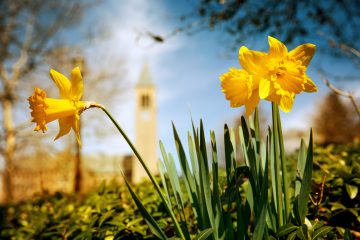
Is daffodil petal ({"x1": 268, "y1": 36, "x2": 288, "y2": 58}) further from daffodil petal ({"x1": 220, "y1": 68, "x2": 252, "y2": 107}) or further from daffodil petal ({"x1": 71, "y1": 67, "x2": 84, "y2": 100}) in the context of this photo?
daffodil petal ({"x1": 71, "y1": 67, "x2": 84, "y2": 100})

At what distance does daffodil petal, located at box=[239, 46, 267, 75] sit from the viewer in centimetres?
108

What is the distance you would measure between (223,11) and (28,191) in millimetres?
9471

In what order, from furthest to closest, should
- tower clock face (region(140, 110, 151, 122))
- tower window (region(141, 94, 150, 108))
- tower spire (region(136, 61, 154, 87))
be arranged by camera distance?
tower spire (region(136, 61, 154, 87)) < tower window (region(141, 94, 150, 108)) < tower clock face (region(140, 110, 151, 122))

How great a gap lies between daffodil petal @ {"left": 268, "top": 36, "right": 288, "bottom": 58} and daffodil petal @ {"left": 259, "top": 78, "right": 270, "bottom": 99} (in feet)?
0.31

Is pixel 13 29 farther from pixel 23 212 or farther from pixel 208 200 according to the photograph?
pixel 208 200

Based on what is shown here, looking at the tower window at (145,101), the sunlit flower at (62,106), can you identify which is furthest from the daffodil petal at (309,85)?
the tower window at (145,101)

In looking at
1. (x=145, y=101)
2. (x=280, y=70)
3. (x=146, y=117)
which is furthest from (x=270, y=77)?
(x=145, y=101)

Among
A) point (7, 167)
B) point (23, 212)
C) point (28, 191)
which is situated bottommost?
point (28, 191)

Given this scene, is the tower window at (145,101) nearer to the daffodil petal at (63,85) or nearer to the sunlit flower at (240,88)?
the daffodil petal at (63,85)

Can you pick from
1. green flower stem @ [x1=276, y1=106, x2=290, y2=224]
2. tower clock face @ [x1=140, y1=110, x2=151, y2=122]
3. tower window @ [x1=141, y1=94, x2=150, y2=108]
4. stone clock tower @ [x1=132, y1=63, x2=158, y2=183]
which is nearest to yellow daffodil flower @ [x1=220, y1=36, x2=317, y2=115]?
green flower stem @ [x1=276, y1=106, x2=290, y2=224]

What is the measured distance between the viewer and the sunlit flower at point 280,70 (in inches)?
41.6

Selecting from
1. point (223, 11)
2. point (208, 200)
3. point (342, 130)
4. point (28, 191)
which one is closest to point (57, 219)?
point (208, 200)

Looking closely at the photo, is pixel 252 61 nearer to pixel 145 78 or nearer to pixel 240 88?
pixel 240 88

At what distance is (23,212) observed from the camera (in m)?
3.18
